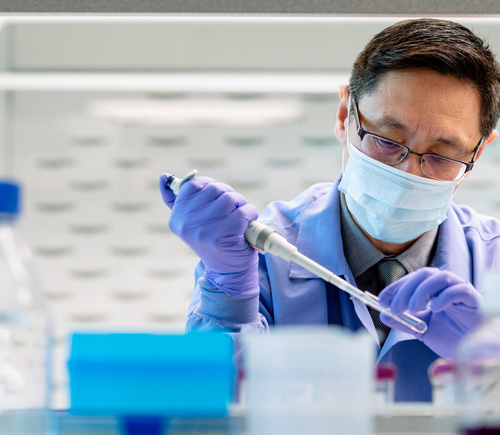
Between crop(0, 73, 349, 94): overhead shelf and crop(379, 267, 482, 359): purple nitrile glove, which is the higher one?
crop(379, 267, 482, 359): purple nitrile glove

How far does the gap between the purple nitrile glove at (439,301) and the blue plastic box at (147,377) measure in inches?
22.4

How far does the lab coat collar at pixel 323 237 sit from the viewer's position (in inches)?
65.4

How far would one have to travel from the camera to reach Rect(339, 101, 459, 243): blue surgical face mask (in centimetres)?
154

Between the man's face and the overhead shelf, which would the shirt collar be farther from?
the overhead shelf

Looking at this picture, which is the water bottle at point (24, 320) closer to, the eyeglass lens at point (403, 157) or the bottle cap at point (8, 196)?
the bottle cap at point (8, 196)

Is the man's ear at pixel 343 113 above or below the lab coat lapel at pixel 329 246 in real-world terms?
above

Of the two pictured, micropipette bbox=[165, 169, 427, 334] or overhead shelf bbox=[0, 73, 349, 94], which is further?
overhead shelf bbox=[0, 73, 349, 94]

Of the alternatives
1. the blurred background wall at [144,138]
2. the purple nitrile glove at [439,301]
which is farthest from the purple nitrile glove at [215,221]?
the blurred background wall at [144,138]

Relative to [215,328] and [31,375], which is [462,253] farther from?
[31,375]

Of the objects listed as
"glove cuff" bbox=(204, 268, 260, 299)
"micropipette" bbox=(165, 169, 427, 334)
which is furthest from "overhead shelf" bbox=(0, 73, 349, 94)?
"micropipette" bbox=(165, 169, 427, 334)

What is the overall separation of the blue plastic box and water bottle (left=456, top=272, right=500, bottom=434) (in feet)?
0.84

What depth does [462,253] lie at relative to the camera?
68.7 inches

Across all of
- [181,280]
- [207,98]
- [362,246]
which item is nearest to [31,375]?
[362,246]

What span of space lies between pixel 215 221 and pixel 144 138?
275 cm
